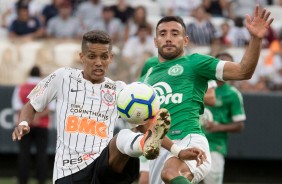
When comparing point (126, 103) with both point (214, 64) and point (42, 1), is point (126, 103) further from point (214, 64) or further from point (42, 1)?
point (42, 1)

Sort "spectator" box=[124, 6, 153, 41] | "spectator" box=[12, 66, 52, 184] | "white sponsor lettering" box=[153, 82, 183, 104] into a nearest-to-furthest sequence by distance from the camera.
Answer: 1. "white sponsor lettering" box=[153, 82, 183, 104]
2. "spectator" box=[12, 66, 52, 184]
3. "spectator" box=[124, 6, 153, 41]

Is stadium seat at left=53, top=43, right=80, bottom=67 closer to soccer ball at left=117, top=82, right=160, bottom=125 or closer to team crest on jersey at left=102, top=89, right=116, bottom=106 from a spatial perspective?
team crest on jersey at left=102, top=89, right=116, bottom=106

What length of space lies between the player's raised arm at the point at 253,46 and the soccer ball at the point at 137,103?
94 cm

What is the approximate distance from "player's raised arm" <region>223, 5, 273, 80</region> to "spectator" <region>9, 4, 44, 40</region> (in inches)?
406

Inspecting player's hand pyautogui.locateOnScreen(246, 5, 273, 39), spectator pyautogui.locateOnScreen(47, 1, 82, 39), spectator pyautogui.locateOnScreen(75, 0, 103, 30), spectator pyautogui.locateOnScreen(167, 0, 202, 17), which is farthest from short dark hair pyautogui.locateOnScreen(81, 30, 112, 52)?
spectator pyautogui.locateOnScreen(167, 0, 202, 17)

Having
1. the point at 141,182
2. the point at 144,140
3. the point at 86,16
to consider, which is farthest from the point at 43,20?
the point at 144,140

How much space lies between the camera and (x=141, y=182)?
10.7 metres

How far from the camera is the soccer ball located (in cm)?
778

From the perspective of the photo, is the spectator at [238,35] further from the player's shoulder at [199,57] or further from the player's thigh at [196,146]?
the player's thigh at [196,146]

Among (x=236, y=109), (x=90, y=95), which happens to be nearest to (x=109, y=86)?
(x=90, y=95)

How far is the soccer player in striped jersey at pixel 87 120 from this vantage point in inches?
326

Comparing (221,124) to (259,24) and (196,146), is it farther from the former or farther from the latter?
(259,24)

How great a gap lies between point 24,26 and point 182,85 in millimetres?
9908

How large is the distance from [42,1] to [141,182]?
9919mm
